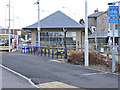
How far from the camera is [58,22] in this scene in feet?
104

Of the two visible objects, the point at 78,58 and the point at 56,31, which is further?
the point at 56,31

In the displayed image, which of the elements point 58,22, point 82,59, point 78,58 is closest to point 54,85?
point 78,58

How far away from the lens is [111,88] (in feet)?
25.2

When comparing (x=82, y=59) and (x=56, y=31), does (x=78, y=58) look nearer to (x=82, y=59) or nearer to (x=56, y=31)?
(x=82, y=59)

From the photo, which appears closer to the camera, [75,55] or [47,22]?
[75,55]

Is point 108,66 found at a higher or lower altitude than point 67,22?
lower

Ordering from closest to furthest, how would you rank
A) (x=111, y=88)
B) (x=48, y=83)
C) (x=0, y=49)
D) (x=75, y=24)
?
(x=111, y=88) → (x=48, y=83) → (x=75, y=24) → (x=0, y=49)

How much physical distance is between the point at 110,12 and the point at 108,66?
11.8ft

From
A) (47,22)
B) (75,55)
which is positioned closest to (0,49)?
(47,22)

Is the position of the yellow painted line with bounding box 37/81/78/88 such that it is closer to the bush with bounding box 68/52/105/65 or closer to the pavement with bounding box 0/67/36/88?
the pavement with bounding box 0/67/36/88

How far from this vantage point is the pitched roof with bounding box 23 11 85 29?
3014 centimetres

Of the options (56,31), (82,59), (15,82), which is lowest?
(15,82)

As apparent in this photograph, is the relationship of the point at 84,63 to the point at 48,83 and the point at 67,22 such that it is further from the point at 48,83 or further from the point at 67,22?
the point at 67,22

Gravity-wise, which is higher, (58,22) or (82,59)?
(58,22)
